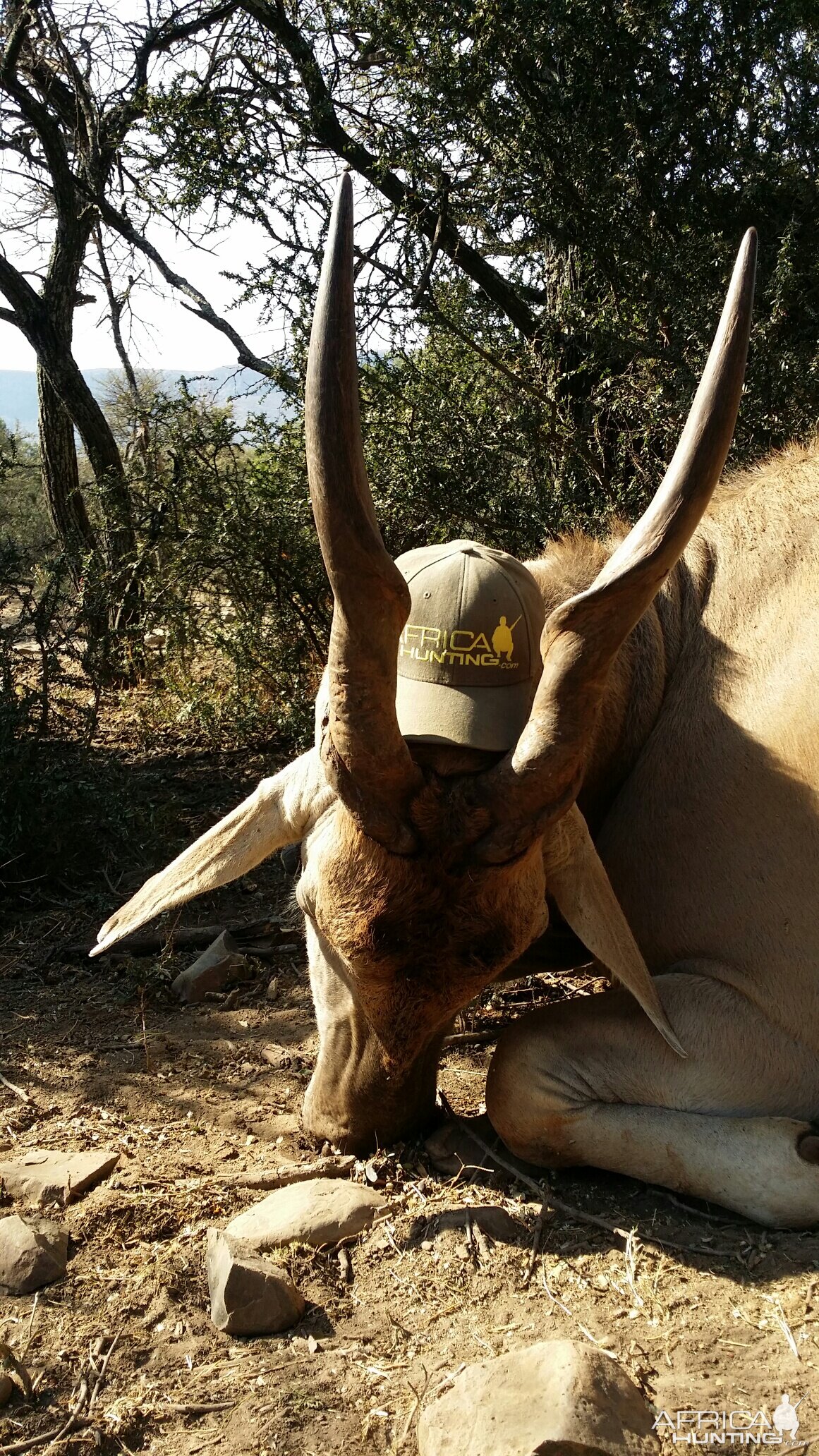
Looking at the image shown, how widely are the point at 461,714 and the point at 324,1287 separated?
5.20ft

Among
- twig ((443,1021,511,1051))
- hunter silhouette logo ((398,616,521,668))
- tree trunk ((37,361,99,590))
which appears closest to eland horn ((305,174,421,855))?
hunter silhouette logo ((398,616,521,668))

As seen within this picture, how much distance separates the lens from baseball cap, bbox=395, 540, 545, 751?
11.1 ft

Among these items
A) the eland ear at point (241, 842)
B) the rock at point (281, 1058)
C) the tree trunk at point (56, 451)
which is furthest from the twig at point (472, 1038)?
the tree trunk at point (56, 451)

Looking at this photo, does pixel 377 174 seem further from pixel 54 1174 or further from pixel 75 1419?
pixel 75 1419

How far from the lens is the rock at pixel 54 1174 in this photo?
3.72 metres

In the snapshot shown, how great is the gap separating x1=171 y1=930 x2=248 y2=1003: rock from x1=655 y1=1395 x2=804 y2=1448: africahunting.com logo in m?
2.89

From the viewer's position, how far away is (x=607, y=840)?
4.37 meters

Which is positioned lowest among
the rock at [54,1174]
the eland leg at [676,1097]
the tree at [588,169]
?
the rock at [54,1174]

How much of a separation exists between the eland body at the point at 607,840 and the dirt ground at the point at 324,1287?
0.24 metres

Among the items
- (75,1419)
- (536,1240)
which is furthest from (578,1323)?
(75,1419)

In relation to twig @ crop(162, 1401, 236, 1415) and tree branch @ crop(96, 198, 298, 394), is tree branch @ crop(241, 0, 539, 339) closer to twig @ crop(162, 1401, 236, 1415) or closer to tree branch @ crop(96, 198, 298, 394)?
tree branch @ crop(96, 198, 298, 394)

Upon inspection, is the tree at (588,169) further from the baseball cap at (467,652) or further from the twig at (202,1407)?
the twig at (202,1407)

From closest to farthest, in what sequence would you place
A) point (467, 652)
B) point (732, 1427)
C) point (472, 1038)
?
point (732, 1427), point (467, 652), point (472, 1038)

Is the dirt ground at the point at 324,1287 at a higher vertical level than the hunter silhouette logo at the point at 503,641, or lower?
lower
